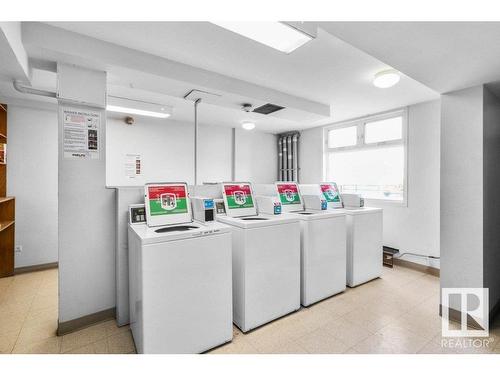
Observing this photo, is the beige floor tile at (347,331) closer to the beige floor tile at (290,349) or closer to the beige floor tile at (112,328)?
the beige floor tile at (290,349)

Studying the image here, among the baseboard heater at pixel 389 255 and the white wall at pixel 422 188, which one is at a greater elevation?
the white wall at pixel 422 188

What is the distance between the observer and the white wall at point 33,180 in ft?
11.4

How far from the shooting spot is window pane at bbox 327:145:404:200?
4027 millimetres

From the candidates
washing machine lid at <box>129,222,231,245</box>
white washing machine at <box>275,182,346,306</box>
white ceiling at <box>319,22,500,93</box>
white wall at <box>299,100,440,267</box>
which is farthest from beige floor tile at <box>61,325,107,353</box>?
white wall at <box>299,100,440,267</box>

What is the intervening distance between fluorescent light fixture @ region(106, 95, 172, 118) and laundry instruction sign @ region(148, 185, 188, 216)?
5.41 ft

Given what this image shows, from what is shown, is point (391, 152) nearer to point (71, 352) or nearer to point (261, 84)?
point (261, 84)

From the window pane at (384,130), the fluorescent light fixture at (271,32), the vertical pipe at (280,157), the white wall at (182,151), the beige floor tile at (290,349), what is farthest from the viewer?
the vertical pipe at (280,157)

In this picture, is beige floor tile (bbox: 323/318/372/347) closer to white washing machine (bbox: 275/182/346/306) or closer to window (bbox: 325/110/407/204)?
white washing machine (bbox: 275/182/346/306)

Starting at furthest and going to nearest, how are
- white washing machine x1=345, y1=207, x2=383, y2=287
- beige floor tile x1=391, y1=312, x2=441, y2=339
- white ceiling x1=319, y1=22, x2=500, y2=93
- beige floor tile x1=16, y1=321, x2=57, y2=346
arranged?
white washing machine x1=345, y1=207, x2=383, y2=287 → beige floor tile x1=391, y1=312, x2=441, y2=339 → beige floor tile x1=16, y1=321, x2=57, y2=346 → white ceiling x1=319, y1=22, x2=500, y2=93

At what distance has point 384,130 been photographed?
163 inches

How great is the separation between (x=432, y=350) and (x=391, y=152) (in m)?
3.08

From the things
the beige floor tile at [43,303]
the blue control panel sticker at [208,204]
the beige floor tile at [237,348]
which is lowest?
the beige floor tile at [237,348]

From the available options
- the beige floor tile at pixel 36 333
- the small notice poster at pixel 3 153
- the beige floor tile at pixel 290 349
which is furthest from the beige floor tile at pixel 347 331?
the small notice poster at pixel 3 153

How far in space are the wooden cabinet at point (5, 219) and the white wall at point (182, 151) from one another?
49.5 inches
